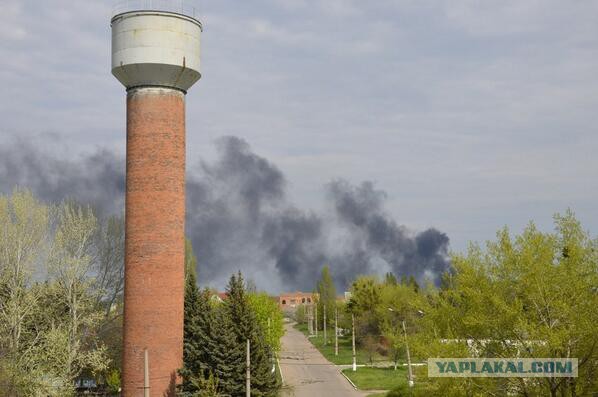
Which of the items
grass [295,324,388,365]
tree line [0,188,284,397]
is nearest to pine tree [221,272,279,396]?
tree line [0,188,284,397]

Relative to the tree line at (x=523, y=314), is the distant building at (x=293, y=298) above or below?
above

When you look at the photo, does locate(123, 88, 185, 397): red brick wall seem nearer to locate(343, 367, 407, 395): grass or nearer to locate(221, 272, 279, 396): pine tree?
locate(221, 272, 279, 396): pine tree

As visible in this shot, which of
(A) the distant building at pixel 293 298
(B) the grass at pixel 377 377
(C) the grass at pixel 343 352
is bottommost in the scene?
(B) the grass at pixel 377 377

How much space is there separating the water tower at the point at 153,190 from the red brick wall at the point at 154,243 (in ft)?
0.15

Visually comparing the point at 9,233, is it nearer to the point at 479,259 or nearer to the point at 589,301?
the point at 479,259

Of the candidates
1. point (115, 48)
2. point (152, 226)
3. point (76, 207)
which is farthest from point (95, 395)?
point (115, 48)

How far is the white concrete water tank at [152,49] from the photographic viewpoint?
104 ft

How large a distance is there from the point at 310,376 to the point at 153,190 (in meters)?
26.0

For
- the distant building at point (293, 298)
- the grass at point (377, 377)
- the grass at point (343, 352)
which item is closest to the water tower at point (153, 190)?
the grass at point (377, 377)

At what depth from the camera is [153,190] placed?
32.0 meters

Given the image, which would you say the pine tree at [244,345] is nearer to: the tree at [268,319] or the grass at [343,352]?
the tree at [268,319]

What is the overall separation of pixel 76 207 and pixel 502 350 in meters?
34.3

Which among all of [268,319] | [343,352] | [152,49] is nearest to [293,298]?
[343,352]

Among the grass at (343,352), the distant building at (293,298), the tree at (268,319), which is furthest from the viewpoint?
the distant building at (293,298)
